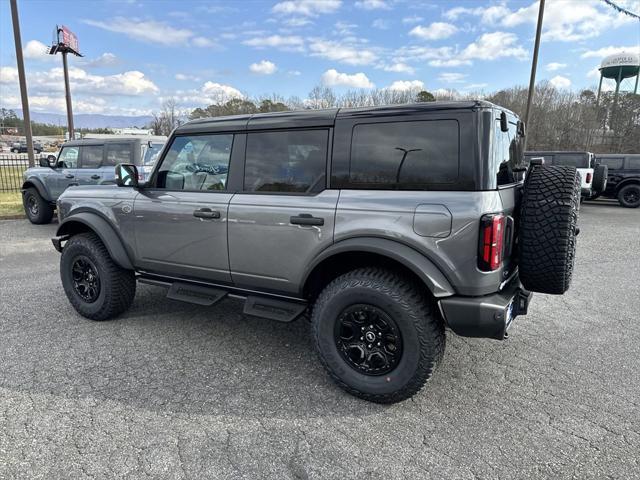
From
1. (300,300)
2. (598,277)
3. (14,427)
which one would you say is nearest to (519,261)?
(300,300)

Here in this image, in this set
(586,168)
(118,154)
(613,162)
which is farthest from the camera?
(613,162)

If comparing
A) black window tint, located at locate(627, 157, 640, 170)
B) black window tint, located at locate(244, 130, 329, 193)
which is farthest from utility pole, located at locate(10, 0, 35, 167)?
black window tint, located at locate(627, 157, 640, 170)

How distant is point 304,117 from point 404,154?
2.70 feet

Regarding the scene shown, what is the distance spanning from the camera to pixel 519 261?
2639mm

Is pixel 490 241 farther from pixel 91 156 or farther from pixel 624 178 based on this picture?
pixel 624 178

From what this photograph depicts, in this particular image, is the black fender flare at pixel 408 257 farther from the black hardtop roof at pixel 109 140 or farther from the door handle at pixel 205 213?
the black hardtop roof at pixel 109 140

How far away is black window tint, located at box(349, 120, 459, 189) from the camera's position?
2443mm

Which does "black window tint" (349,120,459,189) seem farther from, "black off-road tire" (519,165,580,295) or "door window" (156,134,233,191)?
"door window" (156,134,233,191)

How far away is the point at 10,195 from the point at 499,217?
49.1 ft

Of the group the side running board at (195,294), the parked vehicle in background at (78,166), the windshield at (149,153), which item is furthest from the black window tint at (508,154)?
the windshield at (149,153)

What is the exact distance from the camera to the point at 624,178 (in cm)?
1383

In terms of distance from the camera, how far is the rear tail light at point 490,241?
2.30 meters

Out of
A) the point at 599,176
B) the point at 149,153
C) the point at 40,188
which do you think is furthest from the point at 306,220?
the point at 599,176

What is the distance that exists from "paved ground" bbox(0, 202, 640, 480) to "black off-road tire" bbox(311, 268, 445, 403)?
147 millimetres
